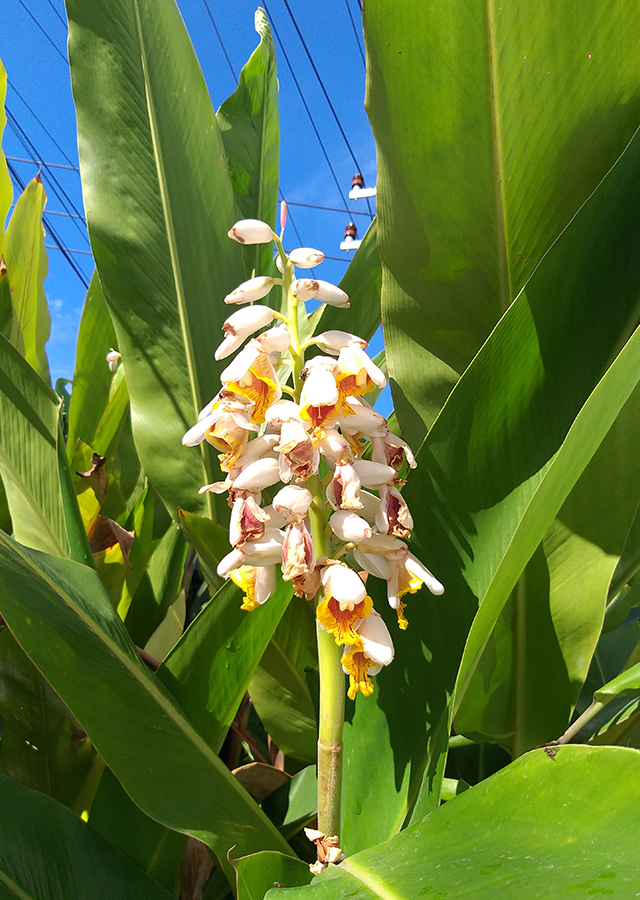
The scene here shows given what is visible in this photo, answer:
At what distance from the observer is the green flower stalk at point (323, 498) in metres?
0.47

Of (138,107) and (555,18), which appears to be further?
(138,107)

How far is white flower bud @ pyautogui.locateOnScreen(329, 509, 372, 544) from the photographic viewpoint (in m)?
0.47

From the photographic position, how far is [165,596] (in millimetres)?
958

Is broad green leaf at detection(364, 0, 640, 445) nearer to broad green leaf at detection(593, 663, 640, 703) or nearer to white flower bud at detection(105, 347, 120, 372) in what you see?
broad green leaf at detection(593, 663, 640, 703)

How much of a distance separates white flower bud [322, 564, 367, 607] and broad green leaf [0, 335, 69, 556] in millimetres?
423

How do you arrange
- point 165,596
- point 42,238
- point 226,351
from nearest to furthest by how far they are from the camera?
point 226,351, point 165,596, point 42,238

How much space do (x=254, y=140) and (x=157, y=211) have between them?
0.94 feet

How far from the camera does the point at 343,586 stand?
0.46 metres

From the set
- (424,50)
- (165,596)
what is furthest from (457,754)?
(424,50)

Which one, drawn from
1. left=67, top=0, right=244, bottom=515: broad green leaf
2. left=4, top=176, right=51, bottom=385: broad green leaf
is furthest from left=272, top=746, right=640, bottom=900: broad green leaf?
left=4, top=176, right=51, bottom=385: broad green leaf

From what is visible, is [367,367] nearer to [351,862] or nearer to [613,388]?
[613,388]

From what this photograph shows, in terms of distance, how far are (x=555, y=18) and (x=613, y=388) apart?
0.39 metres

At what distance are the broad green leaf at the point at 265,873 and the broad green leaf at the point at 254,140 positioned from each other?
2.53 ft

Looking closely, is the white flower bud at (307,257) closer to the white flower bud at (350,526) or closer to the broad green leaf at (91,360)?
the white flower bud at (350,526)
